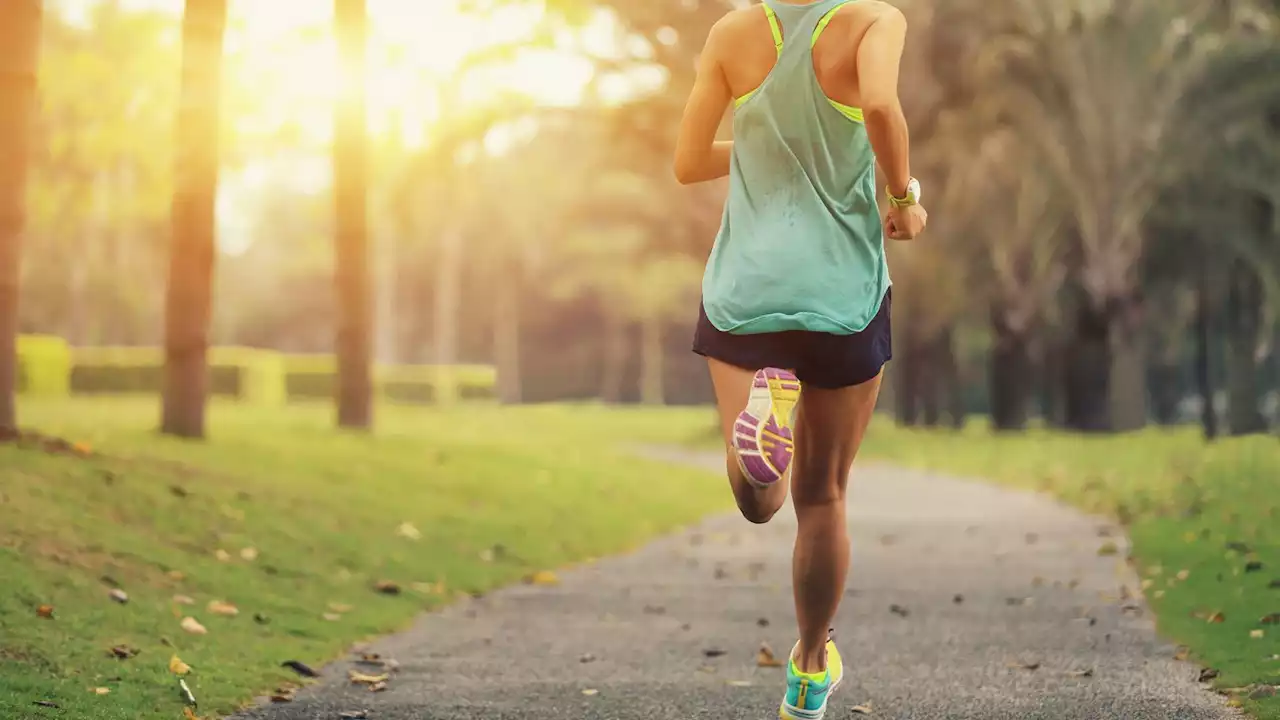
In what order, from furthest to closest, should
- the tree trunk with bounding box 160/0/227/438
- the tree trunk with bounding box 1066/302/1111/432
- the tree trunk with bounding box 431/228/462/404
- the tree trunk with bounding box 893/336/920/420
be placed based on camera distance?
the tree trunk with bounding box 431/228/462/404 → the tree trunk with bounding box 893/336/920/420 → the tree trunk with bounding box 1066/302/1111/432 → the tree trunk with bounding box 160/0/227/438

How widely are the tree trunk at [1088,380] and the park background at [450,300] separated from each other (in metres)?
0.05

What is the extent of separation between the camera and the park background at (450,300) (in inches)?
330

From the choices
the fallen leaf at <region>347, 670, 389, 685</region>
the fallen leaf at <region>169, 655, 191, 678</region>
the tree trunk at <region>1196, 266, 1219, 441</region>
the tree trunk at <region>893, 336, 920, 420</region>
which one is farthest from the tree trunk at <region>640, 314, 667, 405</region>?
the fallen leaf at <region>169, 655, 191, 678</region>

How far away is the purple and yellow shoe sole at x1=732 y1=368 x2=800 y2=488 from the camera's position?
377 centimetres

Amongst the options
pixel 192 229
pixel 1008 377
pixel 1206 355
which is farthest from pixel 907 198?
pixel 1008 377

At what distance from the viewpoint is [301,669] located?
20.2 ft

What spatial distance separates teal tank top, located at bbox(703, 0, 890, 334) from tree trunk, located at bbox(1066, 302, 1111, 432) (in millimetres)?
25333

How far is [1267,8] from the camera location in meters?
20.2

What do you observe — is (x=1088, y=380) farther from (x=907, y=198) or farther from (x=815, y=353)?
(x=815, y=353)

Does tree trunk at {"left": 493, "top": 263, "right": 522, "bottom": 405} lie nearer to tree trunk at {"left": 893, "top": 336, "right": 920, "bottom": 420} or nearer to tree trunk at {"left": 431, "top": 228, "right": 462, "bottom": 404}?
tree trunk at {"left": 431, "top": 228, "right": 462, "bottom": 404}

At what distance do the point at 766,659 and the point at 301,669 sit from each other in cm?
176

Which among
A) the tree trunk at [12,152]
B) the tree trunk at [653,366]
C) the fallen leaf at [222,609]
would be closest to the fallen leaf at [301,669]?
the fallen leaf at [222,609]

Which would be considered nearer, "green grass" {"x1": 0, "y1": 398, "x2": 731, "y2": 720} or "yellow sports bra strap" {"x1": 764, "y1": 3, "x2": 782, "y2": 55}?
"yellow sports bra strap" {"x1": 764, "y1": 3, "x2": 782, "y2": 55}

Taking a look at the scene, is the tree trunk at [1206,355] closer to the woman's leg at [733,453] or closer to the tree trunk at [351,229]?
the tree trunk at [351,229]
